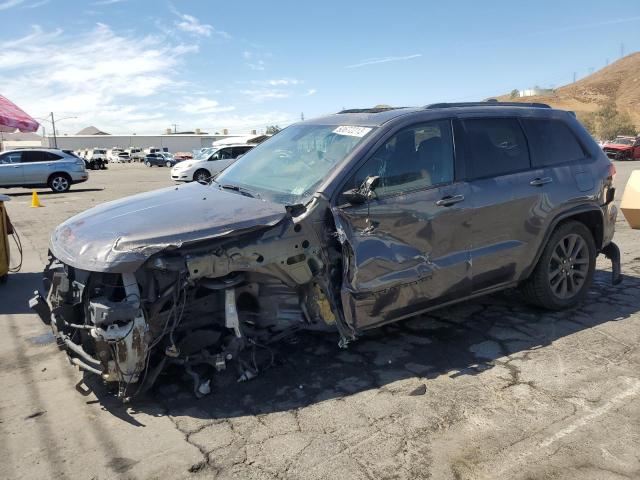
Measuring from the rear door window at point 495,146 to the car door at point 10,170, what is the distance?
19.9 metres

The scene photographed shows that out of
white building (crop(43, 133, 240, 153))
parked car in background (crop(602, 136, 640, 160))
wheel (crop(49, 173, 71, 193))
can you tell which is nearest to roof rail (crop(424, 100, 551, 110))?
wheel (crop(49, 173, 71, 193))

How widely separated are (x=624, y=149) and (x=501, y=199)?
35.2 metres

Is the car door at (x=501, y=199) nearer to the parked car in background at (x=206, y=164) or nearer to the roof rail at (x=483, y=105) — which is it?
the roof rail at (x=483, y=105)

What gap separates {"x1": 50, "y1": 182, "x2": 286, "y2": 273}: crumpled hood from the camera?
3146 mm

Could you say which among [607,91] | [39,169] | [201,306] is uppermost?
[607,91]

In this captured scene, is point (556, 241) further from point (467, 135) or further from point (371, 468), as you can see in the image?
point (371, 468)

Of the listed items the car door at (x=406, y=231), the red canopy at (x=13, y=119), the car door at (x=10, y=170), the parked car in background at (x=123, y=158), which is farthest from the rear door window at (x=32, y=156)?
the parked car in background at (x=123, y=158)

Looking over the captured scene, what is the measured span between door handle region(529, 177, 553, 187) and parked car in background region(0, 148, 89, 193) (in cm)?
1965

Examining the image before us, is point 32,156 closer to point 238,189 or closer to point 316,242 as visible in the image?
point 238,189

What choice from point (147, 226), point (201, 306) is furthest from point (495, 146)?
point (147, 226)

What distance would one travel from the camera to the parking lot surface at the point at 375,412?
2.83 meters

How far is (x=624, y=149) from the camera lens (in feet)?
112

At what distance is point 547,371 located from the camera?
3.86 m

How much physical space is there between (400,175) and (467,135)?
840 millimetres
